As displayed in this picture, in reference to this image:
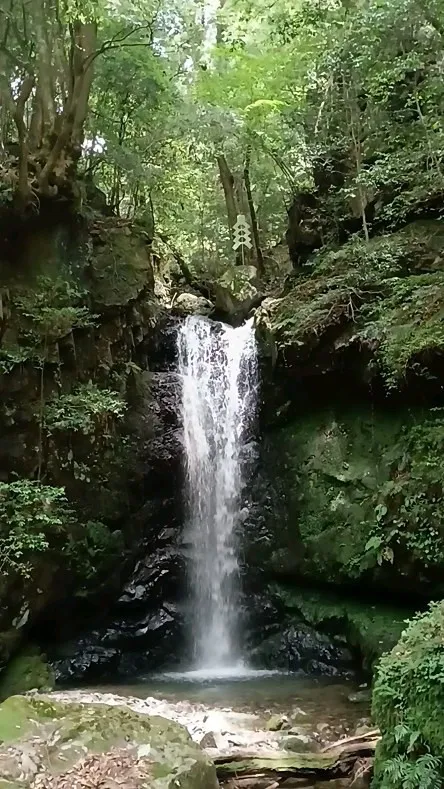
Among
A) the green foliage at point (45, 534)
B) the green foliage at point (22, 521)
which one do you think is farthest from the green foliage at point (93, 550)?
the green foliage at point (22, 521)

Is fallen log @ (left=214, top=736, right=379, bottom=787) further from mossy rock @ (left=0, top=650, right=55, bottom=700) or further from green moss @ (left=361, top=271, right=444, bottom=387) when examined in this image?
green moss @ (left=361, top=271, right=444, bottom=387)

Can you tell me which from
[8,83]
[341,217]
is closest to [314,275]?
[341,217]

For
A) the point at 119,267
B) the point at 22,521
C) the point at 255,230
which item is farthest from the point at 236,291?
the point at 22,521

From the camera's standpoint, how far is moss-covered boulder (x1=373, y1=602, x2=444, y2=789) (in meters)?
3.77

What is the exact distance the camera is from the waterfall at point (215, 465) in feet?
34.0

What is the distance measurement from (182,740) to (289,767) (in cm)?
114

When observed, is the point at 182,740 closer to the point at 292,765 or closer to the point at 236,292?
the point at 292,765

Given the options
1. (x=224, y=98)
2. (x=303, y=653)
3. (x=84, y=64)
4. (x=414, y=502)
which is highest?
(x=224, y=98)

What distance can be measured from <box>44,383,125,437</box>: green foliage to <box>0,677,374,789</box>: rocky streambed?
11.2ft

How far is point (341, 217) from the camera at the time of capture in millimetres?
12203

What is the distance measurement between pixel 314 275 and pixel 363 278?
157 centimetres

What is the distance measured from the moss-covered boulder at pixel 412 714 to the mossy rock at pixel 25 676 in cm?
510

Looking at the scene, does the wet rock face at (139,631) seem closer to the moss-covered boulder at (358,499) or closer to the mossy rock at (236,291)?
the moss-covered boulder at (358,499)

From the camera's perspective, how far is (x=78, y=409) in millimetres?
9312
